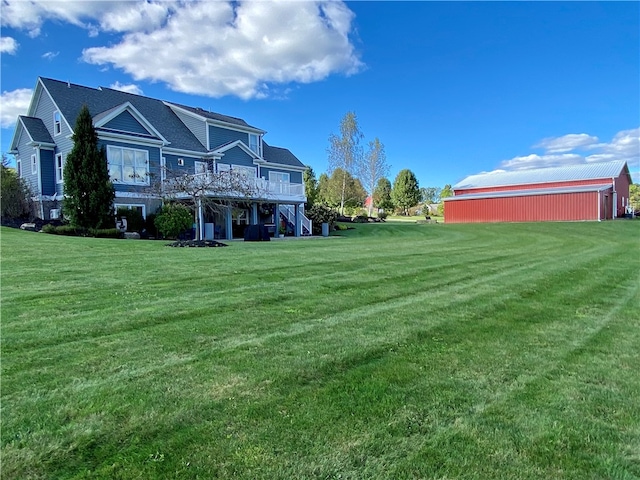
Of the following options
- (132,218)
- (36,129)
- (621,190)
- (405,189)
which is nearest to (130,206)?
(132,218)

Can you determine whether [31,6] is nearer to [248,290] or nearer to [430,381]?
[248,290]

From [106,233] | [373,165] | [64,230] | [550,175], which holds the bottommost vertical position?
[106,233]

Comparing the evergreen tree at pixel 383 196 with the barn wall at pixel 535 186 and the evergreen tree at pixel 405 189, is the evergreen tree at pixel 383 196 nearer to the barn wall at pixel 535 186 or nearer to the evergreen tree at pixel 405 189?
the evergreen tree at pixel 405 189

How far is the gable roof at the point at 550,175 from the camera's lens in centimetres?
3731

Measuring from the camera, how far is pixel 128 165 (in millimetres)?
19531

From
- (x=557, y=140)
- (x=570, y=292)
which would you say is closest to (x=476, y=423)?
(x=570, y=292)

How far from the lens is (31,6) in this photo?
443 inches

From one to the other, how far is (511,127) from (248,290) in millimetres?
36594

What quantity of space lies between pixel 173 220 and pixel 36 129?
393 inches

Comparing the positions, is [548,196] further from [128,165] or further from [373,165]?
[128,165]

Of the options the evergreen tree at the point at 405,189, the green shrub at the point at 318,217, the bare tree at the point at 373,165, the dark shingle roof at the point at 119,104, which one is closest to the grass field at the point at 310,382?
the dark shingle roof at the point at 119,104

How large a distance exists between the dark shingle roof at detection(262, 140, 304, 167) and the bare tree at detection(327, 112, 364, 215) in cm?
1119

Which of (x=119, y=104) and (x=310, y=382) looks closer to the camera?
(x=310, y=382)

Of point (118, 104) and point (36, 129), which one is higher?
point (118, 104)
